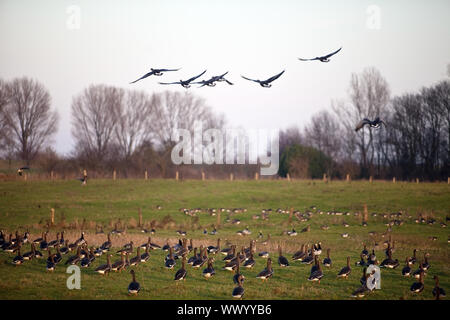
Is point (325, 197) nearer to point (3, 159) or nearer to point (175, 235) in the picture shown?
point (175, 235)

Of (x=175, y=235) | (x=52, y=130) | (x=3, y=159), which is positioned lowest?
(x=175, y=235)

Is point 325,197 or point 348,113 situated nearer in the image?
point 325,197

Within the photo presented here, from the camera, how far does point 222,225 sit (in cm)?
4225

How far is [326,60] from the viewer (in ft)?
64.0

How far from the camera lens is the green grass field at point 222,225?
17391 mm

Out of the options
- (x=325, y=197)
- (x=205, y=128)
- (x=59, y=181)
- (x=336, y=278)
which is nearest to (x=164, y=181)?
(x=59, y=181)

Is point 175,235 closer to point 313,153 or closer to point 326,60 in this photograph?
point 326,60

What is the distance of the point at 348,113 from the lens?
88.9 metres

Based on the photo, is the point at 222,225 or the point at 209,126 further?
the point at 209,126

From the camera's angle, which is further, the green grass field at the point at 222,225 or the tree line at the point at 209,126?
the tree line at the point at 209,126

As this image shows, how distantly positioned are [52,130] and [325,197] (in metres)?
65.3
